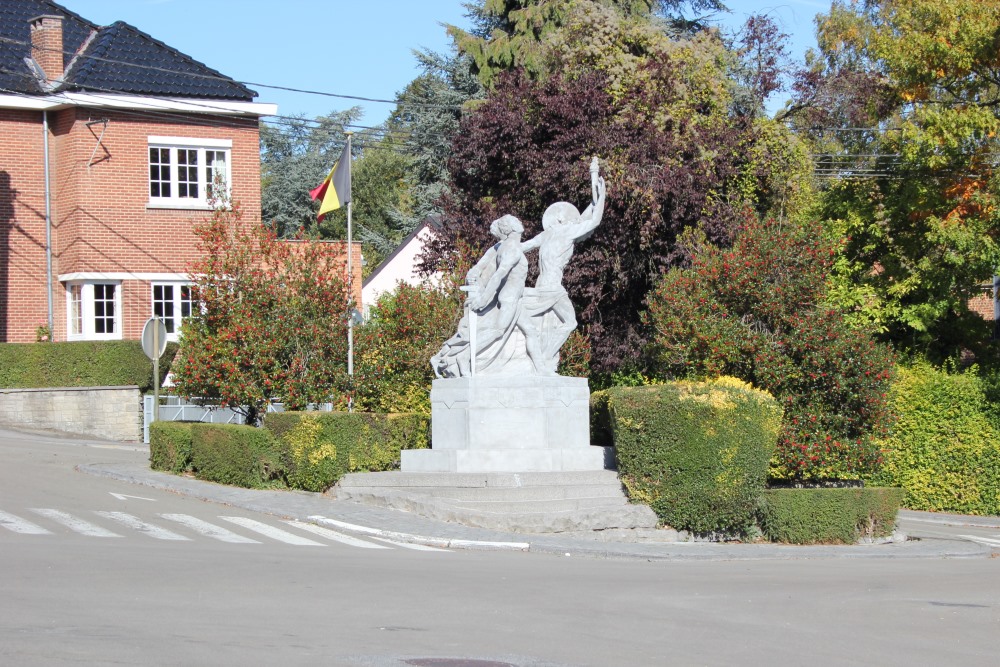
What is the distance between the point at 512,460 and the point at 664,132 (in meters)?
11.1

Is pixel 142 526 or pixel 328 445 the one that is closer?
pixel 142 526

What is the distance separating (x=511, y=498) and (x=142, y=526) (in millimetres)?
5033

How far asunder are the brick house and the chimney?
26 mm

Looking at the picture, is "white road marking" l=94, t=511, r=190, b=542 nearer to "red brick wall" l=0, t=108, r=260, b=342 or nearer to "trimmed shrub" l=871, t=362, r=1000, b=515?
"trimmed shrub" l=871, t=362, r=1000, b=515

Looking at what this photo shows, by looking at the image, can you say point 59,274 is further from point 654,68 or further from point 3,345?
point 654,68

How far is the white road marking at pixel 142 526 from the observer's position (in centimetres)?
1449

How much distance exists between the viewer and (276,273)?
2291cm

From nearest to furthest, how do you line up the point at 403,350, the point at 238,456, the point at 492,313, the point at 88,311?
the point at 492,313 → the point at 238,456 → the point at 403,350 → the point at 88,311

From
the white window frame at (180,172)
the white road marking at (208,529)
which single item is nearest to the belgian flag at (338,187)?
the white road marking at (208,529)

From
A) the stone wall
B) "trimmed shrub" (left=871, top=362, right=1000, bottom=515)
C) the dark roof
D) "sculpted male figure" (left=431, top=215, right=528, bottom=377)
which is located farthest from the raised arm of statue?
the dark roof

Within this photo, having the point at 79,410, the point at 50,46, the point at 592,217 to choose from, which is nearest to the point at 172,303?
the point at 79,410

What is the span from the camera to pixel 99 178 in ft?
105

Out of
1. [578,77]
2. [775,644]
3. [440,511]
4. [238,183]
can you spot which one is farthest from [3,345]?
[775,644]

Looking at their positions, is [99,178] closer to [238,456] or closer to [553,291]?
[238,456]
